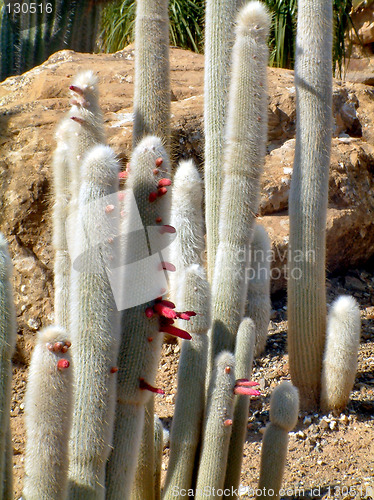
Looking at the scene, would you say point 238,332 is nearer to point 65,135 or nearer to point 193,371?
point 193,371

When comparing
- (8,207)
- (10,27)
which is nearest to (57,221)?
(8,207)

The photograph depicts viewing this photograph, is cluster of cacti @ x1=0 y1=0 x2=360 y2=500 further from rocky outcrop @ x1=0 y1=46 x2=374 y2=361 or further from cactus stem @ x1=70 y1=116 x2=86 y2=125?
rocky outcrop @ x1=0 y1=46 x2=374 y2=361

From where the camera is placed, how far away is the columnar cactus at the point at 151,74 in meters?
2.31

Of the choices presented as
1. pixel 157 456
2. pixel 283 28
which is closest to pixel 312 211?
pixel 157 456

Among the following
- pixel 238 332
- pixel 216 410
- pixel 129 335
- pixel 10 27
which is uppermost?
pixel 10 27

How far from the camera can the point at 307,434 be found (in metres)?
3.31

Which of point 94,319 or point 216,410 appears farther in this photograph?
point 216,410

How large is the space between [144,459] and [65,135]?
1339 mm

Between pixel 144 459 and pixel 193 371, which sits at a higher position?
pixel 193 371

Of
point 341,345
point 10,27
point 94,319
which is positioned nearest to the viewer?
point 94,319

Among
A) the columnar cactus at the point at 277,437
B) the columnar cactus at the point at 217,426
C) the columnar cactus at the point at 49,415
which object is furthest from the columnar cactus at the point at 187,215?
the columnar cactus at the point at 49,415

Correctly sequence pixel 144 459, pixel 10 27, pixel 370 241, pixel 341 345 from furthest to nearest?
pixel 10 27
pixel 370 241
pixel 341 345
pixel 144 459

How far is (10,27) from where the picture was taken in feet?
21.0

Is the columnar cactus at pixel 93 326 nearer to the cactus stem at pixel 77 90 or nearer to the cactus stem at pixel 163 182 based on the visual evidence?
the cactus stem at pixel 163 182
